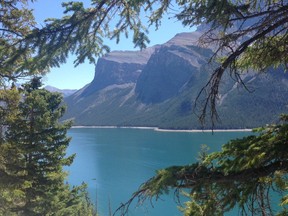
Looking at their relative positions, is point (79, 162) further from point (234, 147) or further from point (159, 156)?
point (234, 147)

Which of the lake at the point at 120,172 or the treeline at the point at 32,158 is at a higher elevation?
the treeline at the point at 32,158

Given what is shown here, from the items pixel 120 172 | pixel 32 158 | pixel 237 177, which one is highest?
pixel 237 177

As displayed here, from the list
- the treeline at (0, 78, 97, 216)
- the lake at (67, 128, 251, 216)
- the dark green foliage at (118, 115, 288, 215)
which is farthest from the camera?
the lake at (67, 128, 251, 216)

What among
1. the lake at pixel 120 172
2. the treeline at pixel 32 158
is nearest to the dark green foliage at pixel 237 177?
the treeline at pixel 32 158

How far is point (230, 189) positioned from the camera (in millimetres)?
2916

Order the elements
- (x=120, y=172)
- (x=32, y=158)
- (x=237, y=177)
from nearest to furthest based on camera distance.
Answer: (x=237, y=177), (x=32, y=158), (x=120, y=172)

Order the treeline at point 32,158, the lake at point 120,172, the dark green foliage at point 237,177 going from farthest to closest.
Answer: the lake at point 120,172, the treeline at point 32,158, the dark green foliage at point 237,177

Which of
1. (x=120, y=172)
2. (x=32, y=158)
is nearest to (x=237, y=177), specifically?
(x=32, y=158)

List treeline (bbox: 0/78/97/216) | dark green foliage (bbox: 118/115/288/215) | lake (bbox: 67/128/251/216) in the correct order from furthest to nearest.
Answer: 1. lake (bbox: 67/128/251/216)
2. treeline (bbox: 0/78/97/216)
3. dark green foliage (bbox: 118/115/288/215)

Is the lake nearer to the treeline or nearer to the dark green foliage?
the treeline

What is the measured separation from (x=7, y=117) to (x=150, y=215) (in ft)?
122

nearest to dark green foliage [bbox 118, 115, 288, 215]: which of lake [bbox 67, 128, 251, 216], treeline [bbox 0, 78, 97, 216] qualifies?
treeline [bbox 0, 78, 97, 216]

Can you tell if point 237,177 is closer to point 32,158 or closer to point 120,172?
point 32,158

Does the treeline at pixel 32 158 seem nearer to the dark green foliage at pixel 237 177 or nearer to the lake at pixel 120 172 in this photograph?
the dark green foliage at pixel 237 177
